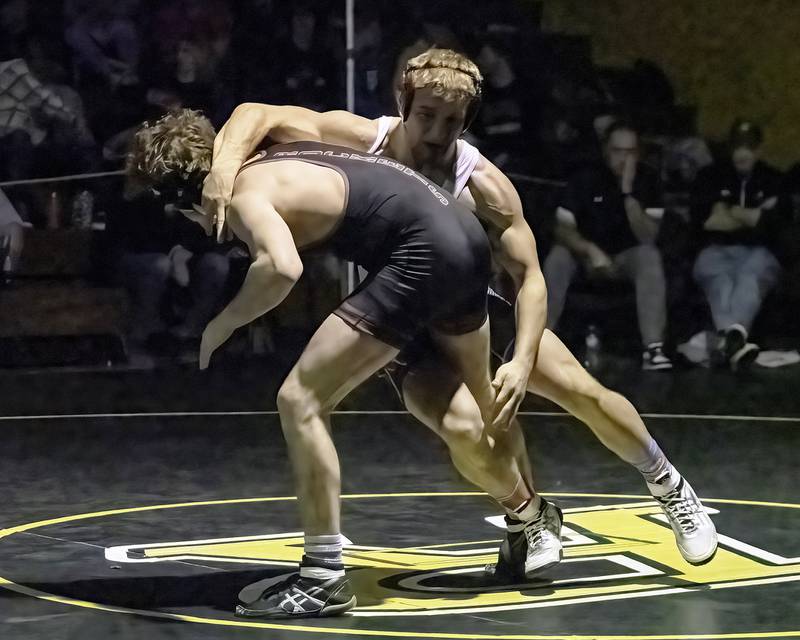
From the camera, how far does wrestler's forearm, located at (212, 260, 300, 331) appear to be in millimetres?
2926

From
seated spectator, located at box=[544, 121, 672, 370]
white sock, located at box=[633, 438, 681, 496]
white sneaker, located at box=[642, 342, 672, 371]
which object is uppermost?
white sock, located at box=[633, 438, 681, 496]

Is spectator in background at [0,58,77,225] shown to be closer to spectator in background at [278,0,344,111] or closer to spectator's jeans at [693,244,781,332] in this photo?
spectator in background at [278,0,344,111]

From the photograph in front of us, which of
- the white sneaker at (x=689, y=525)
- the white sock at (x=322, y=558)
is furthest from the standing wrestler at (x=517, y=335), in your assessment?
the white sock at (x=322, y=558)

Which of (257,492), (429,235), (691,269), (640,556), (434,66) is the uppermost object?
(434,66)

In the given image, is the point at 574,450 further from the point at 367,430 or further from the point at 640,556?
the point at 640,556

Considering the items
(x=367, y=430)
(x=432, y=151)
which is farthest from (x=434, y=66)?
(x=367, y=430)

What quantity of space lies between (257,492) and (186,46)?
4041mm

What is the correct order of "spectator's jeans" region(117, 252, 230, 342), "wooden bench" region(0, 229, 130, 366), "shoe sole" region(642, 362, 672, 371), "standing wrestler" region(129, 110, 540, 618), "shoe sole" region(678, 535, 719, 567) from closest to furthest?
"standing wrestler" region(129, 110, 540, 618), "shoe sole" region(678, 535, 719, 567), "wooden bench" region(0, 229, 130, 366), "spectator's jeans" region(117, 252, 230, 342), "shoe sole" region(642, 362, 672, 371)

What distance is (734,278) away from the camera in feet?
28.4

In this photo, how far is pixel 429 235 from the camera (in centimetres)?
321

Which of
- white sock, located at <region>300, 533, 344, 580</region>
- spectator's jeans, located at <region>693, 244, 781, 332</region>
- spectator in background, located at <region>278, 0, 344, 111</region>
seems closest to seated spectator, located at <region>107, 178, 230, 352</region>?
spectator in background, located at <region>278, 0, 344, 111</region>

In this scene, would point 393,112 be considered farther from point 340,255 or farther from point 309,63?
point 340,255

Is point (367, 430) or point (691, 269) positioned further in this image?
point (691, 269)

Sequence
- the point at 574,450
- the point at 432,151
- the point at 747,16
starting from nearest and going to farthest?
the point at 432,151 < the point at 574,450 < the point at 747,16
